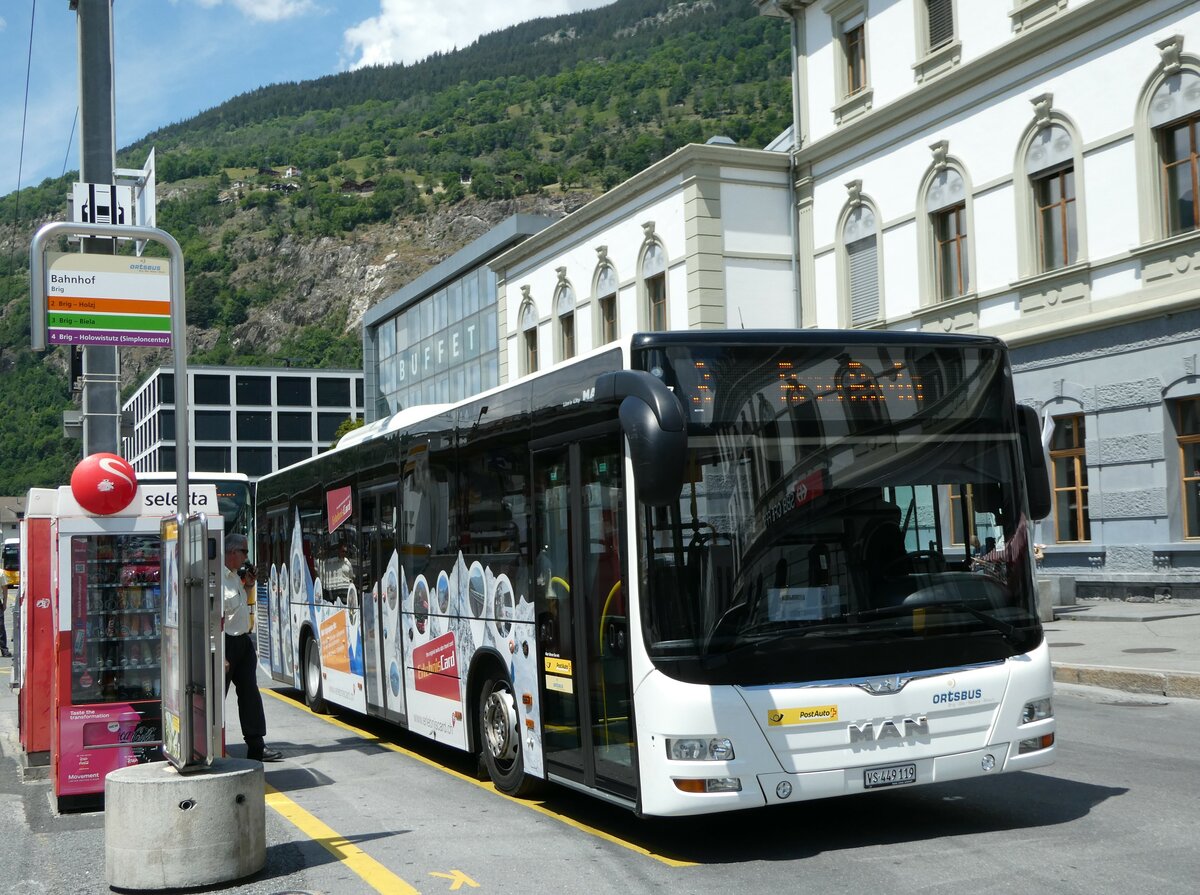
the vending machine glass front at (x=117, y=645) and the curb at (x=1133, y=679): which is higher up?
the vending machine glass front at (x=117, y=645)

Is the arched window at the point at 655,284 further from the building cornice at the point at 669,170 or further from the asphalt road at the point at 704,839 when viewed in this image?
the asphalt road at the point at 704,839

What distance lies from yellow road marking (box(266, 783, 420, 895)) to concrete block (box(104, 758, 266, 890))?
1.93 ft

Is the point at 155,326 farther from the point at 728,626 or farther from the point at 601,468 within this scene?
the point at 728,626

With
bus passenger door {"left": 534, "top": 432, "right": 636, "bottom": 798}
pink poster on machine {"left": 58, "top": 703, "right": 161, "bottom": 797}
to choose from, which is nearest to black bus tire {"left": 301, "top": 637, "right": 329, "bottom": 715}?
pink poster on machine {"left": 58, "top": 703, "right": 161, "bottom": 797}

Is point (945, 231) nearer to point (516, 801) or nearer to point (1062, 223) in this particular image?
point (1062, 223)

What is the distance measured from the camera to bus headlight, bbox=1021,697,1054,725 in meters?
7.39

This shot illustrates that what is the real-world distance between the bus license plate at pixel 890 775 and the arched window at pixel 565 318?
30265 millimetres

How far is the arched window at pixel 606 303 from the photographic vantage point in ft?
113

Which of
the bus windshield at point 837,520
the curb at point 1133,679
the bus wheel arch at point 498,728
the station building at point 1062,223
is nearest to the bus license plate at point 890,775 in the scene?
the bus windshield at point 837,520

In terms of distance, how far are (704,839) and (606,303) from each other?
2825 cm

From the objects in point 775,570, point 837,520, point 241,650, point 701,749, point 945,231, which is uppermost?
point 945,231

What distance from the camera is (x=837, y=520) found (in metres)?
7.03

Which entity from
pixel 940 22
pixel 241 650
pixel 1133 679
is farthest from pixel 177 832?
pixel 940 22

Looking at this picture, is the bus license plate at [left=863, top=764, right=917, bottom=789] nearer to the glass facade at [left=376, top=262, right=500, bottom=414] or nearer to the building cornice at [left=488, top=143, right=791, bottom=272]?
the building cornice at [left=488, top=143, right=791, bottom=272]
